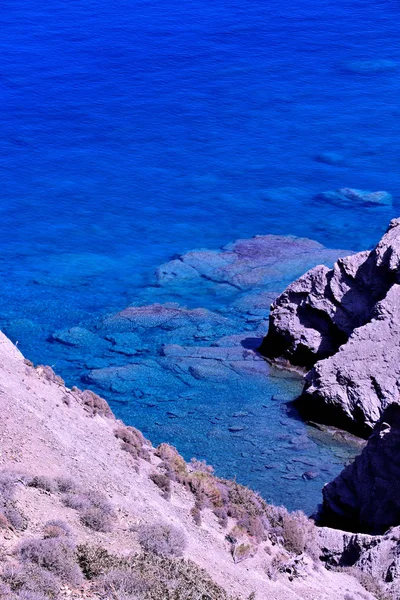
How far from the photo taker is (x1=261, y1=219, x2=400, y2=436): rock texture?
20.4 m

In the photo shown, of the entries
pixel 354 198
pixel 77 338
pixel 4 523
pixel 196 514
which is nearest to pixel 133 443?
pixel 196 514

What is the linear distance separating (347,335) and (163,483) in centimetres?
1020

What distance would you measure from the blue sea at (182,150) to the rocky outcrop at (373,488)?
1.80m

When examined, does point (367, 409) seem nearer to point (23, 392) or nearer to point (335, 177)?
point (23, 392)

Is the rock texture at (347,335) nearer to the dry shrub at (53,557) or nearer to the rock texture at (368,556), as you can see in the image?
the rock texture at (368,556)

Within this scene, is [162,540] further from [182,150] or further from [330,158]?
[182,150]

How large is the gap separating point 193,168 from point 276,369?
17.0 metres

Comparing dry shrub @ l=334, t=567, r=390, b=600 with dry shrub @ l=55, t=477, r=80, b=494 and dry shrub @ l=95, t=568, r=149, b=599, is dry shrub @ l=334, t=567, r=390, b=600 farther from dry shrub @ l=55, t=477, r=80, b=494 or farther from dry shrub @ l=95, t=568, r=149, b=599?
dry shrub @ l=95, t=568, r=149, b=599

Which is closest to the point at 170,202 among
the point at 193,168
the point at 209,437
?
the point at 193,168

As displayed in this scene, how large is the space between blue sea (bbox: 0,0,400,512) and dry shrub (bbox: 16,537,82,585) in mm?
8578

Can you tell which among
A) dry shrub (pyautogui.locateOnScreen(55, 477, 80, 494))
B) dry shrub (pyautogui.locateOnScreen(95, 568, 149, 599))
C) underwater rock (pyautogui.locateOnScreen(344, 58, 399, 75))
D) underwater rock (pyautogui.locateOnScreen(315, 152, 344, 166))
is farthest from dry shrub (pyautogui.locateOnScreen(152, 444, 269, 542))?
underwater rock (pyautogui.locateOnScreen(344, 58, 399, 75))

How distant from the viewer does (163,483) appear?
549 inches

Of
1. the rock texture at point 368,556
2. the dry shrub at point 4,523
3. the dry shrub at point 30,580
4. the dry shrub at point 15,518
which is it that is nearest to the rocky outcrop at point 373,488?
the rock texture at point 368,556

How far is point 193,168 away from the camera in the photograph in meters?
39.2
